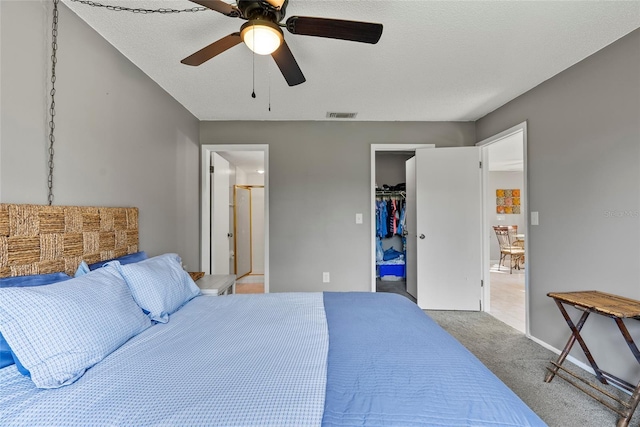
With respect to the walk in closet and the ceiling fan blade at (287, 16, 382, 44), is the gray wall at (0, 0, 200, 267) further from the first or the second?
the walk in closet

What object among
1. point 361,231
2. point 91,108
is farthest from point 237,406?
point 361,231

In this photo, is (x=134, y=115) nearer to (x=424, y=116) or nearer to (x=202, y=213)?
(x=202, y=213)

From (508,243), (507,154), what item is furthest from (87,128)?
(508,243)

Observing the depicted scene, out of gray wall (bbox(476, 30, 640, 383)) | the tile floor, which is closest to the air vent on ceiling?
gray wall (bbox(476, 30, 640, 383))

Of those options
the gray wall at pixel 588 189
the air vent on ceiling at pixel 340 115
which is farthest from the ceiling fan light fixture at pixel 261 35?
the gray wall at pixel 588 189

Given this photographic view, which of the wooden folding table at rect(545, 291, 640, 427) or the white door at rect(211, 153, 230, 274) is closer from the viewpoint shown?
the wooden folding table at rect(545, 291, 640, 427)

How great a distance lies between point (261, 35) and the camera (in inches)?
50.5

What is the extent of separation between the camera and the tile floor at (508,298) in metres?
3.11

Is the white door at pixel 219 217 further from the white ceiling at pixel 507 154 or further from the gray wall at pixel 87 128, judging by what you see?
the white ceiling at pixel 507 154

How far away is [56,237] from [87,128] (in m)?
0.73

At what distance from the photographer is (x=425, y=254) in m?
3.40

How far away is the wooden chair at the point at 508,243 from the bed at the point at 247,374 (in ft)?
18.3

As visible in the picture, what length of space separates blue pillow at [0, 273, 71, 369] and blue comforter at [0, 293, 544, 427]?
4cm

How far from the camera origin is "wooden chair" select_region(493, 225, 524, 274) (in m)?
5.82
